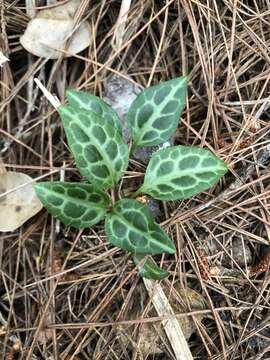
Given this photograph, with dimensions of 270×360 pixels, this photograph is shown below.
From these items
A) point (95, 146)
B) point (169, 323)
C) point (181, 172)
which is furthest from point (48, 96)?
point (169, 323)

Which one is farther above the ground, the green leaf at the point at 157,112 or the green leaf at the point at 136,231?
the green leaf at the point at 157,112

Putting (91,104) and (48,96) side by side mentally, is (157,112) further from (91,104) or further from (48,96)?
(48,96)

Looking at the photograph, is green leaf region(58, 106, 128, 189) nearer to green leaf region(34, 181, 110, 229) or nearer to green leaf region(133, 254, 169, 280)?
green leaf region(34, 181, 110, 229)

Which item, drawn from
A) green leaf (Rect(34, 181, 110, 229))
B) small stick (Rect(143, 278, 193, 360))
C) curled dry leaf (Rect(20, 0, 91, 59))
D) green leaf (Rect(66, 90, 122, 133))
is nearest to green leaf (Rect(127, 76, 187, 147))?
green leaf (Rect(66, 90, 122, 133))

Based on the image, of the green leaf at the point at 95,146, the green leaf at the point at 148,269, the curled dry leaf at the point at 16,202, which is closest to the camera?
the green leaf at the point at 95,146

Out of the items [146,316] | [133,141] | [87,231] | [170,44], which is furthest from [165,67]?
[146,316]

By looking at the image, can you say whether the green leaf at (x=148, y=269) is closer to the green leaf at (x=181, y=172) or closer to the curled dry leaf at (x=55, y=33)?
the green leaf at (x=181, y=172)

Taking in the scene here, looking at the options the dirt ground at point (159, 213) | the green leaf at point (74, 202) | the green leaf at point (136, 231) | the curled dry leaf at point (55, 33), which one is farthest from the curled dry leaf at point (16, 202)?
the curled dry leaf at point (55, 33)

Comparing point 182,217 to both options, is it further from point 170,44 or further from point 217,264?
point 170,44
